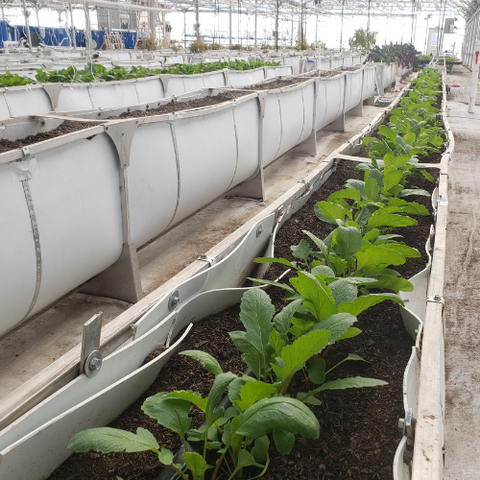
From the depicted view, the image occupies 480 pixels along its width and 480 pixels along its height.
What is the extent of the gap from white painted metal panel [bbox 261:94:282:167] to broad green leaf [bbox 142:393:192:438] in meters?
3.57

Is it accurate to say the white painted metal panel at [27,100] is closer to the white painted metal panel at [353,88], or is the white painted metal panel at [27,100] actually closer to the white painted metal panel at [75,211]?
the white painted metal panel at [75,211]

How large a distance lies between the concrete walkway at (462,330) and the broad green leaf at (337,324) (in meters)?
1.03

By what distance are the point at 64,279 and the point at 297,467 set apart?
1.42 meters

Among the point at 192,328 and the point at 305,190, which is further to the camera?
the point at 305,190

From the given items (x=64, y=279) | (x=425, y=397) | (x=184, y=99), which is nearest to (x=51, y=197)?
(x=64, y=279)

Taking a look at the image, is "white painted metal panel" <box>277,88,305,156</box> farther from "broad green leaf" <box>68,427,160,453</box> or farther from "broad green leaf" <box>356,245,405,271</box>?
"broad green leaf" <box>68,427,160,453</box>

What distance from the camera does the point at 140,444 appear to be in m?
0.97

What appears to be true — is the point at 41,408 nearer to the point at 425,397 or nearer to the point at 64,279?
the point at 425,397

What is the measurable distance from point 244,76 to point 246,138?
5036 mm

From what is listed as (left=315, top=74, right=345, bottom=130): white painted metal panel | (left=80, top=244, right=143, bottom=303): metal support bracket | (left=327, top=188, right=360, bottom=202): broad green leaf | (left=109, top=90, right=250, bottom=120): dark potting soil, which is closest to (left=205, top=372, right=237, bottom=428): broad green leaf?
(left=327, top=188, right=360, bottom=202): broad green leaf

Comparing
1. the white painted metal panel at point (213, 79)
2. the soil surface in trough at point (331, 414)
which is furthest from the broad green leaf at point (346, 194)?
the white painted metal panel at point (213, 79)

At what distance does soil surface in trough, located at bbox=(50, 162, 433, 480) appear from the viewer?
112 cm

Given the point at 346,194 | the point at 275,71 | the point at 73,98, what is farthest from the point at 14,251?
the point at 275,71

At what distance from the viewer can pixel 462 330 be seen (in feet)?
8.86
